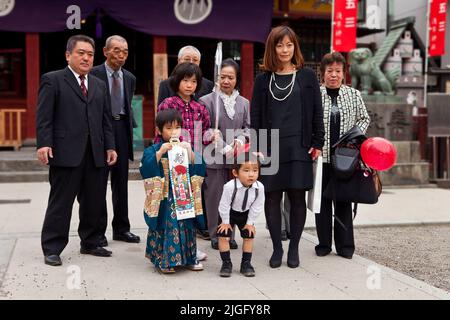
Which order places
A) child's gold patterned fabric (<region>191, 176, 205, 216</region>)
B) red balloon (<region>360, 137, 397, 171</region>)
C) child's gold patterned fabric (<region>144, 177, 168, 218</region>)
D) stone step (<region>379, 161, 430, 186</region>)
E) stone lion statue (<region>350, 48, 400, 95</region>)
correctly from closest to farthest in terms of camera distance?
child's gold patterned fabric (<region>144, 177, 168, 218</region>), child's gold patterned fabric (<region>191, 176, 205, 216</region>), red balloon (<region>360, 137, 397, 171</region>), stone step (<region>379, 161, 430, 186</region>), stone lion statue (<region>350, 48, 400, 95</region>)

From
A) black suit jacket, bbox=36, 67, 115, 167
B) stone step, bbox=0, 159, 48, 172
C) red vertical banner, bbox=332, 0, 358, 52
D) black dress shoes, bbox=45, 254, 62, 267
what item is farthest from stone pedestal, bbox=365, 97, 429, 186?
black dress shoes, bbox=45, 254, 62, 267

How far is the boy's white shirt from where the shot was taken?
4.20 meters

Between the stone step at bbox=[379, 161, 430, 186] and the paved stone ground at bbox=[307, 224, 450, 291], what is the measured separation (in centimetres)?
371

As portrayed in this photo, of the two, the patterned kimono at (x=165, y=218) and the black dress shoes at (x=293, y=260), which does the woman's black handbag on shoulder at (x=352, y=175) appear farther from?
the patterned kimono at (x=165, y=218)

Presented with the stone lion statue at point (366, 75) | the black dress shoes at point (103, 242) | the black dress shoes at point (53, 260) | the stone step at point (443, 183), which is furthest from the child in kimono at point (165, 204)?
the stone lion statue at point (366, 75)

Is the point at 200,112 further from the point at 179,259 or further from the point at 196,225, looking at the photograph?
the point at 179,259

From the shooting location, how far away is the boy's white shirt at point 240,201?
420cm

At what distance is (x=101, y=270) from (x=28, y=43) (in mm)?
9210

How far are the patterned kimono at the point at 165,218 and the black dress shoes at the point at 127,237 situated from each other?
119cm

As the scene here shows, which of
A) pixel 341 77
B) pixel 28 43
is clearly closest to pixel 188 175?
pixel 341 77

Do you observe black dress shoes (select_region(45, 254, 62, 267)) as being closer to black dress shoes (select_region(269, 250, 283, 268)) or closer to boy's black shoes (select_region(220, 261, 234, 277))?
boy's black shoes (select_region(220, 261, 234, 277))

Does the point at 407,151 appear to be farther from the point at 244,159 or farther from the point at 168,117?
the point at 168,117

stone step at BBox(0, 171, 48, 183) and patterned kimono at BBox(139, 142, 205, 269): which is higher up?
patterned kimono at BBox(139, 142, 205, 269)

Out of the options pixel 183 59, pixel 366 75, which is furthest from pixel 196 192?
pixel 366 75
